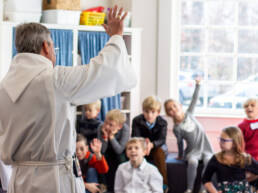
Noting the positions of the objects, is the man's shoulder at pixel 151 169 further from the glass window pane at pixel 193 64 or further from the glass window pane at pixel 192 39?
the glass window pane at pixel 192 39

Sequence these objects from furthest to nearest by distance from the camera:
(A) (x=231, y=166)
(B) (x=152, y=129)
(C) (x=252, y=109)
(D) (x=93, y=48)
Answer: (D) (x=93, y=48), (B) (x=152, y=129), (C) (x=252, y=109), (A) (x=231, y=166)

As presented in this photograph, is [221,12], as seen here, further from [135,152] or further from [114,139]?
[135,152]

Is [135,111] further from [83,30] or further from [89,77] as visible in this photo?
[89,77]

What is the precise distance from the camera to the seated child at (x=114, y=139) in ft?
15.1

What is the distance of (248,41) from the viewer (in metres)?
5.39

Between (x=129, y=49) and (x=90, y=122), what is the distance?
100 cm

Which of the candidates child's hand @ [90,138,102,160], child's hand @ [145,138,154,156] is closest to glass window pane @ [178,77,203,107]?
child's hand @ [145,138,154,156]

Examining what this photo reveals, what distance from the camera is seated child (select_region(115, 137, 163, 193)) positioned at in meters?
4.16

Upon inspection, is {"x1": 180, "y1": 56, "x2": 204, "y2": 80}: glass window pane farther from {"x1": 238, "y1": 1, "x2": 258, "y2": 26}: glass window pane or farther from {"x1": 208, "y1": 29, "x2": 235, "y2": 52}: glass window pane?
{"x1": 238, "y1": 1, "x2": 258, "y2": 26}: glass window pane

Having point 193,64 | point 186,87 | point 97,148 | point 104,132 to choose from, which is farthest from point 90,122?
point 193,64

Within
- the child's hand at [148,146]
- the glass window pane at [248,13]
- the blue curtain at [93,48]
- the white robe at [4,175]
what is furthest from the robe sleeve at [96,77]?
the glass window pane at [248,13]

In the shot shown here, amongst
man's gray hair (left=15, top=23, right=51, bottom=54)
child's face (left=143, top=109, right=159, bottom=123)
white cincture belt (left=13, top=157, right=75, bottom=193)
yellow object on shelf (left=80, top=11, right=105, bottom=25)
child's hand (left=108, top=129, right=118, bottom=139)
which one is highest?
yellow object on shelf (left=80, top=11, right=105, bottom=25)

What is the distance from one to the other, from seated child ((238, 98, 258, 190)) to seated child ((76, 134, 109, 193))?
4.47 feet

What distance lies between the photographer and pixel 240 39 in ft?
17.7
